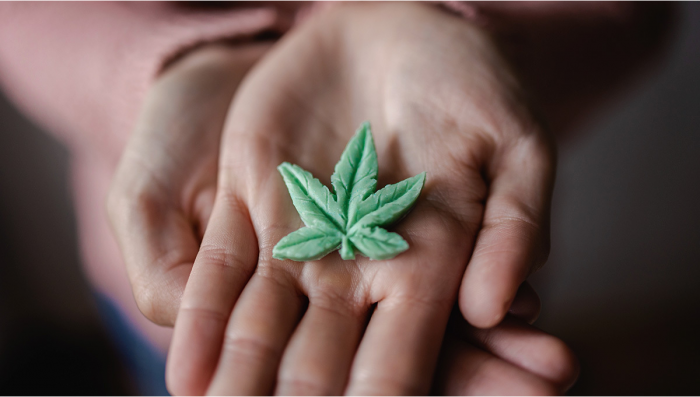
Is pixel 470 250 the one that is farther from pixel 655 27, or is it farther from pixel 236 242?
pixel 655 27

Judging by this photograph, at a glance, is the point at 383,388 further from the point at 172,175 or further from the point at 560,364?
the point at 172,175

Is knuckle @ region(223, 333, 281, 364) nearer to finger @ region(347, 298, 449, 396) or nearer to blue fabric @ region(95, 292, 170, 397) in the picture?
finger @ region(347, 298, 449, 396)

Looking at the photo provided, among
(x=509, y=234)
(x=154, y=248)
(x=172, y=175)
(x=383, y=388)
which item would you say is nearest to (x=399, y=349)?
(x=383, y=388)

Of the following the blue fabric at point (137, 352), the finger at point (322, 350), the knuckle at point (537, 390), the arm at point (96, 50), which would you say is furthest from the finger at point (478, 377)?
the blue fabric at point (137, 352)

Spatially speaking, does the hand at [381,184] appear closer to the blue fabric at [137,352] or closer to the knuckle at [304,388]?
the knuckle at [304,388]

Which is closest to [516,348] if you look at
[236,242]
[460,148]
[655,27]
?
[460,148]
